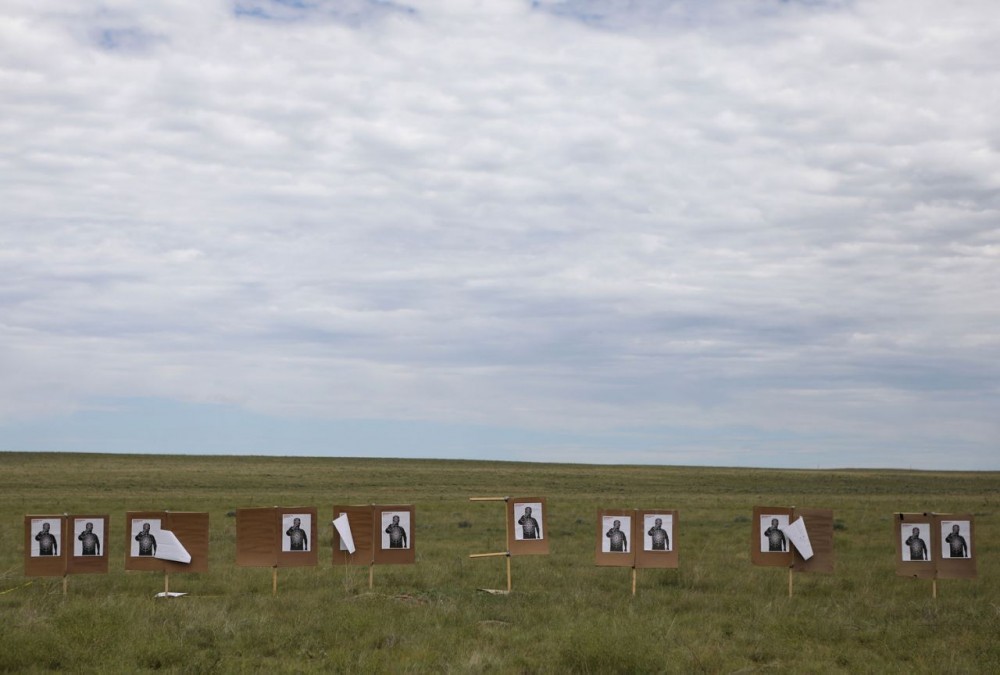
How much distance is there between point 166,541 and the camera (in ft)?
60.0

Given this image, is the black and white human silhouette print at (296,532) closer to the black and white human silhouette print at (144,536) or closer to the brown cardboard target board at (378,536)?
the brown cardboard target board at (378,536)

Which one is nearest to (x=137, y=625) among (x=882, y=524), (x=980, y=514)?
(x=882, y=524)

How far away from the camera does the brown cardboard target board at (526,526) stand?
19.3m

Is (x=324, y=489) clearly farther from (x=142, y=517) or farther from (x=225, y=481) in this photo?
(x=142, y=517)

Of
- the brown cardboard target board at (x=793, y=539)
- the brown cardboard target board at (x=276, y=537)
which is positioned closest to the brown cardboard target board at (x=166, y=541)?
the brown cardboard target board at (x=276, y=537)

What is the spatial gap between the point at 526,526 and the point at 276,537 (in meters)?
4.73

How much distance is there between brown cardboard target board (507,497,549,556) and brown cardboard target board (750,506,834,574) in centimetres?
398

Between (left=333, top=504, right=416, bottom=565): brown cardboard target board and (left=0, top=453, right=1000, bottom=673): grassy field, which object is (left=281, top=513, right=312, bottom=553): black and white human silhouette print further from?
(left=0, top=453, right=1000, bottom=673): grassy field

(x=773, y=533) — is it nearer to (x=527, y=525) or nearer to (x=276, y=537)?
(x=527, y=525)

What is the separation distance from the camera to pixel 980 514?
131 feet

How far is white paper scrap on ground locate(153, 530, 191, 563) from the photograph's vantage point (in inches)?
713

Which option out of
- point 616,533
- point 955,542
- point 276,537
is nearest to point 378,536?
point 276,537

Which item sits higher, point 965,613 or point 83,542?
point 83,542

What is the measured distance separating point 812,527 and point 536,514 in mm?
5220
